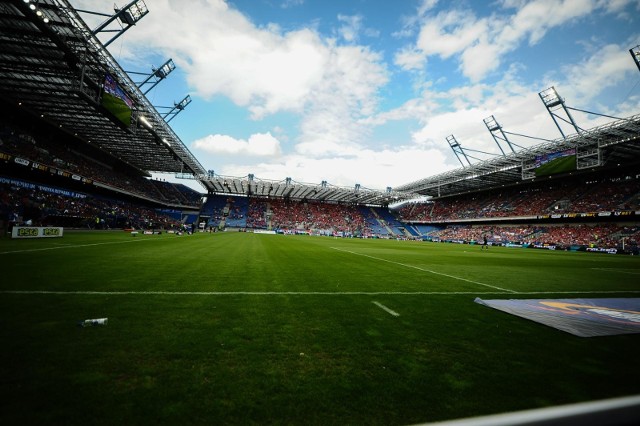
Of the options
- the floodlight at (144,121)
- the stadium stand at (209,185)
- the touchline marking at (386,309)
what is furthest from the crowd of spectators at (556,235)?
the floodlight at (144,121)

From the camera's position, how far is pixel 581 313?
248 inches

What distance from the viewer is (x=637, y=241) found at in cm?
3603

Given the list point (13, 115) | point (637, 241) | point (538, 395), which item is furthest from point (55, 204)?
point (637, 241)

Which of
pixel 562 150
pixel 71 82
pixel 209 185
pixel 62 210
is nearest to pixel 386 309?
pixel 71 82

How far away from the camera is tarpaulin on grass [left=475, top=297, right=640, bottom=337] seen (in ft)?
17.4

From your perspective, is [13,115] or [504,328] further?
[13,115]

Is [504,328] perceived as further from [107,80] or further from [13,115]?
[13,115]

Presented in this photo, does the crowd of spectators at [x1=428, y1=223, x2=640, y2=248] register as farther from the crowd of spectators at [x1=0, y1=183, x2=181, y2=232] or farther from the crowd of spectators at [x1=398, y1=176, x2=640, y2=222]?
the crowd of spectators at [x1=0, y1=183, x2=181, y2=232]

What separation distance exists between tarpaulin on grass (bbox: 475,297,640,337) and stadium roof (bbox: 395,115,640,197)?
34.3 metres

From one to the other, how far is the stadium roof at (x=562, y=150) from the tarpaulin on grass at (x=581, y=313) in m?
34.3

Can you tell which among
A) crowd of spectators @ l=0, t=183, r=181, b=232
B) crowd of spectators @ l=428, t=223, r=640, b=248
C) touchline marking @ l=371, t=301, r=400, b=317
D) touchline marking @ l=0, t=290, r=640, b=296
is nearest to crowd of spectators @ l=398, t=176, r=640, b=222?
crowd of spectators @ l=428, t=223, r=640, b=248

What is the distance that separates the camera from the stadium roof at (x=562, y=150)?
3219 centimetres

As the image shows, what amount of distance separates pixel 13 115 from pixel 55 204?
433 inches

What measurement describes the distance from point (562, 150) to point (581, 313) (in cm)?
4089
